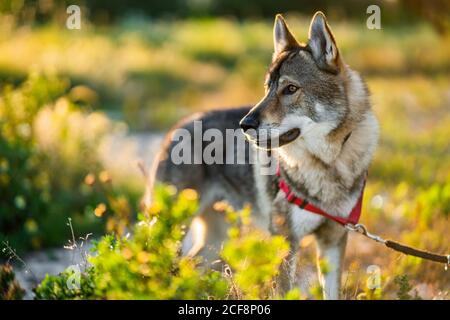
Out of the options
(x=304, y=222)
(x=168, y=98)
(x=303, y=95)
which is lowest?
(x=168, y=98)

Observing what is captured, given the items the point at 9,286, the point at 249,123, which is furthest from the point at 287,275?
the point at 9,286

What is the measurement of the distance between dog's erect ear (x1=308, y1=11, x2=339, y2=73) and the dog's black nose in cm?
63

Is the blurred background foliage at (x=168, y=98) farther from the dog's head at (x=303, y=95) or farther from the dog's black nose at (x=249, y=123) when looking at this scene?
the dog's black nose at (x=249, y=123)

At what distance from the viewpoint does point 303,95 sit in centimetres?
485

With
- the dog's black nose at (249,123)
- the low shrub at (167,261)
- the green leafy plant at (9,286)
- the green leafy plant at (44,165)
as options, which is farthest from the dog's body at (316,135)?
the green leafy plant at (44,165)

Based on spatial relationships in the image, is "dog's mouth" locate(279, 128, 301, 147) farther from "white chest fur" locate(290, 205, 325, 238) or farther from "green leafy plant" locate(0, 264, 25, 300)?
"green leafy plant" locate(0, 264, 25, 300)

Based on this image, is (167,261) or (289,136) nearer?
(167,261)

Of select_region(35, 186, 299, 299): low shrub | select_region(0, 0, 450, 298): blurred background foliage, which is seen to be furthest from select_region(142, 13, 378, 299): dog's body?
select_region(35, 186, 299, 299): low shrub

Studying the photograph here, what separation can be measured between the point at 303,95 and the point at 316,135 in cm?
27

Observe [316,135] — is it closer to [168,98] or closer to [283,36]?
[283,36]

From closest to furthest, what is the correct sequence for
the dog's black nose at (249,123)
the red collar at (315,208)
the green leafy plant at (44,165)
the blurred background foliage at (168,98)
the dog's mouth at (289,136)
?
the dog's black nose at (249,123)
the dog's mouth at (289,136)
the red collar at (315,208)
the blurred background foliage at (168,98)
the green leafy plant at (44,165)

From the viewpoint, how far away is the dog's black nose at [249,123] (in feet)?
15.3

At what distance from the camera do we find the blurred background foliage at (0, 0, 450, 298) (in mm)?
7066
